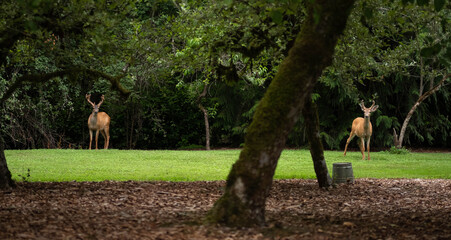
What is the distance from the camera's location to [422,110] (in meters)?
23.0

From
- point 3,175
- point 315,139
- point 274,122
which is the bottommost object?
point 3,175

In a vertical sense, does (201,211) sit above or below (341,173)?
below

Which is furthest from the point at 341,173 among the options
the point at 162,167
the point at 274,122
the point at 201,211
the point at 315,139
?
the point at 274,122

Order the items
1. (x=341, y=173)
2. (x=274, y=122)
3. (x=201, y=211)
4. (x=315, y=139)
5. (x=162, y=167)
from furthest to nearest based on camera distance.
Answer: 1. (x=162, y=167)
2. (x=341, y=173)
3. (x=315, y=139)
4. (x=201, y=211)
5. (x=274, y=122)

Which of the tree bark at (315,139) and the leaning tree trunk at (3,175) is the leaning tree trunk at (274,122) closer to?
the tree bark at (315,139)

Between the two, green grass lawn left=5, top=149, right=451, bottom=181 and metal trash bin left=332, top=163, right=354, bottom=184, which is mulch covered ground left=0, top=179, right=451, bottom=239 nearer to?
metal trash bin left=332, top=163, right=354, bottom=184

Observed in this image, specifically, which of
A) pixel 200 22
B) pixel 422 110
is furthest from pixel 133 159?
pixel 422 110

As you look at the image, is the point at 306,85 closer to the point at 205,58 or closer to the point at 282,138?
the point at 282,138

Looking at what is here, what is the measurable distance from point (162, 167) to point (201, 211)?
7.09 meters

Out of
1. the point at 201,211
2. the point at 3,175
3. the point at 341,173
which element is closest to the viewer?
the point at 201,211

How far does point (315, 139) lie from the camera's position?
8891mm

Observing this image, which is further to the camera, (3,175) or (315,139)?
(315,139)

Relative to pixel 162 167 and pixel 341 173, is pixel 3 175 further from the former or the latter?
pixel 341 173

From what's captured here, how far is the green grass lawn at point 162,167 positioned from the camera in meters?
11.3
